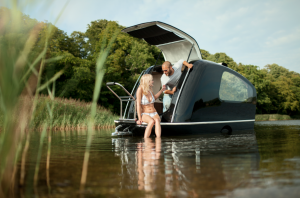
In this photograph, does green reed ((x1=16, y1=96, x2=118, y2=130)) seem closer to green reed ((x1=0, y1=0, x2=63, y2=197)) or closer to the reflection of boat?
the reflection of boat

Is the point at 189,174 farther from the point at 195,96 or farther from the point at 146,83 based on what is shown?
the point at 195,96

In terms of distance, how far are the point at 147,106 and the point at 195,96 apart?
112cm

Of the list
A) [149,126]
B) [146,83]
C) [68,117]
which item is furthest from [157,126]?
[68,117]

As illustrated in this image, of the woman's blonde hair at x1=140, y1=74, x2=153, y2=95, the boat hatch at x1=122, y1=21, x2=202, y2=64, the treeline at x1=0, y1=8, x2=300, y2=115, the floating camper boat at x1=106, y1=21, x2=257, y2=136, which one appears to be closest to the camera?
the woman's blonde hair at x1=140, y1=74, x2=153, y2=95

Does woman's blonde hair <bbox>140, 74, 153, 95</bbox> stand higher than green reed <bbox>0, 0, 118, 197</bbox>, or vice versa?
woman's blonde hair <bbox>140, 74, 153, 95</bbox>

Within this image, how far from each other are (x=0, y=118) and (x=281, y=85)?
2171 inches

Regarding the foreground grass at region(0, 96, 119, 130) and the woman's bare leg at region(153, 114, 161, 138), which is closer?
the woman's bare leg at region(153, 114, 161, 138)

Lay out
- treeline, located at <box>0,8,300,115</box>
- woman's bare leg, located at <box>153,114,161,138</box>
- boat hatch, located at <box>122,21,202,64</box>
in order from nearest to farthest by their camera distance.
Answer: woman's bare leg, located at <box>153,114,161,138</box>
boat hatch, located at <box>122,21,202,64</box>
treeline, located at <box>0,8,300,115</box>

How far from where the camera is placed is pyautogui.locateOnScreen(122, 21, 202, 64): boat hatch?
620cm

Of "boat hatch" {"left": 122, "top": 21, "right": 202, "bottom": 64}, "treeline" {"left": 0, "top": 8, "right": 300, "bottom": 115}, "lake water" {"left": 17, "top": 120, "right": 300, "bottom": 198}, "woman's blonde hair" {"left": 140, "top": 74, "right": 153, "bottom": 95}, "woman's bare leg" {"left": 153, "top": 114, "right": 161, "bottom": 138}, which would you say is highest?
"treeline" {"left": 0, "top": 8, "right": 300, "bottom": 115}

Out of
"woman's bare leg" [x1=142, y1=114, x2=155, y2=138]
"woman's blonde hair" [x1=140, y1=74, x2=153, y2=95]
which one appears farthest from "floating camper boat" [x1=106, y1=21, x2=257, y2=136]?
"woman's blonde hair" [x1=140, y1=74, x2=153, y2=95]

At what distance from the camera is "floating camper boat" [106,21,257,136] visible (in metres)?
5.50

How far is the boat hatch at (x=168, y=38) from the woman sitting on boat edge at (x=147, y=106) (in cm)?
153

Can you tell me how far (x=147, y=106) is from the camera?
5434 mm
